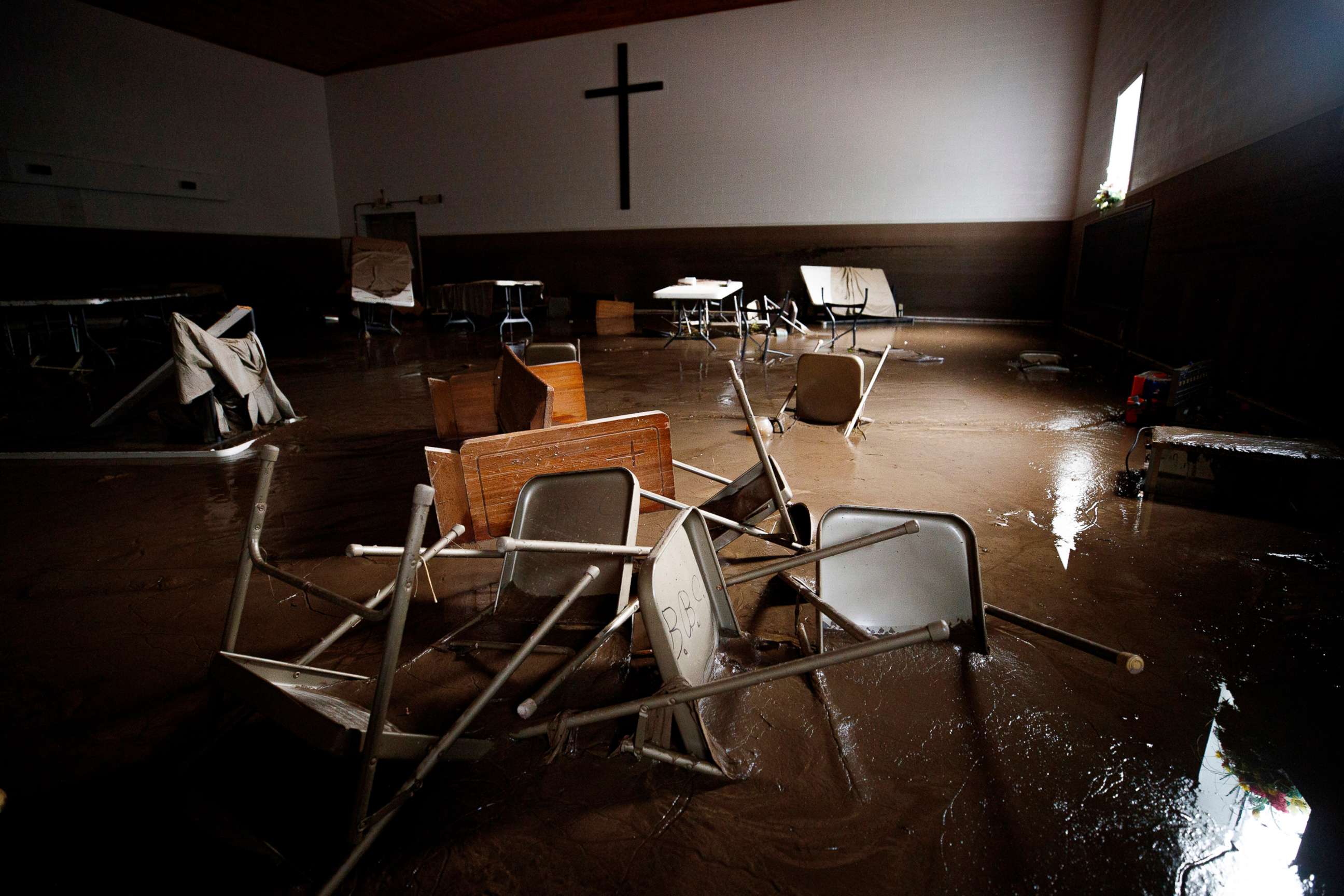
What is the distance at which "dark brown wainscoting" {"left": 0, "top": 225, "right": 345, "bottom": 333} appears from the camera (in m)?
10.0

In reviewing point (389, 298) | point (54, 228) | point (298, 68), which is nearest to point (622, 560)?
point (389, 298)

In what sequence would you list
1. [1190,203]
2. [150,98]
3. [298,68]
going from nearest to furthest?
[1190,203] < [150,98] < [298,68]

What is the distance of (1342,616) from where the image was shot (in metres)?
2.15

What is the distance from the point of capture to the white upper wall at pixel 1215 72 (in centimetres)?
387

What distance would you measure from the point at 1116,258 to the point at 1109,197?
3.84 ft

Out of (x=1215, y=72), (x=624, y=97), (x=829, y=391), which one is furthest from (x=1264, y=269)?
(x=624, y=97)

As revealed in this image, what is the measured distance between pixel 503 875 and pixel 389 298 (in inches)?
411

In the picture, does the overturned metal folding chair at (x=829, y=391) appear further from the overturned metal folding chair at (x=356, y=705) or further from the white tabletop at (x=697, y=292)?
the white tabletop at (x=697, y=292)

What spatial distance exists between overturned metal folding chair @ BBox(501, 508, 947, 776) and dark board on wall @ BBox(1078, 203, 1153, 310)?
722 cm

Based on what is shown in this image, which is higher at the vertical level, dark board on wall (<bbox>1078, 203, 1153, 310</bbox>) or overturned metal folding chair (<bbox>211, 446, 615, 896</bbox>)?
dark board on wall (<bbox>1078, 203, 1153, 310</bbox>)

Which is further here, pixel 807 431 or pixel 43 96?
pixel 43 96

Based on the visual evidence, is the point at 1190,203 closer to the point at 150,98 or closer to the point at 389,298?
the point at 389,298

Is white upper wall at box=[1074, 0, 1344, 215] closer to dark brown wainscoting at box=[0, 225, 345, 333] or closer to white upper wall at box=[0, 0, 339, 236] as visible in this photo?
dark brown wainscoting at box=[0, 225, 345, 333]

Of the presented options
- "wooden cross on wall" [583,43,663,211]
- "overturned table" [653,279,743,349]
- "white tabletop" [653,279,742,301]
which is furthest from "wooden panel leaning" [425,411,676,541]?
"wooden cross on wall" [583,43,663,211]
